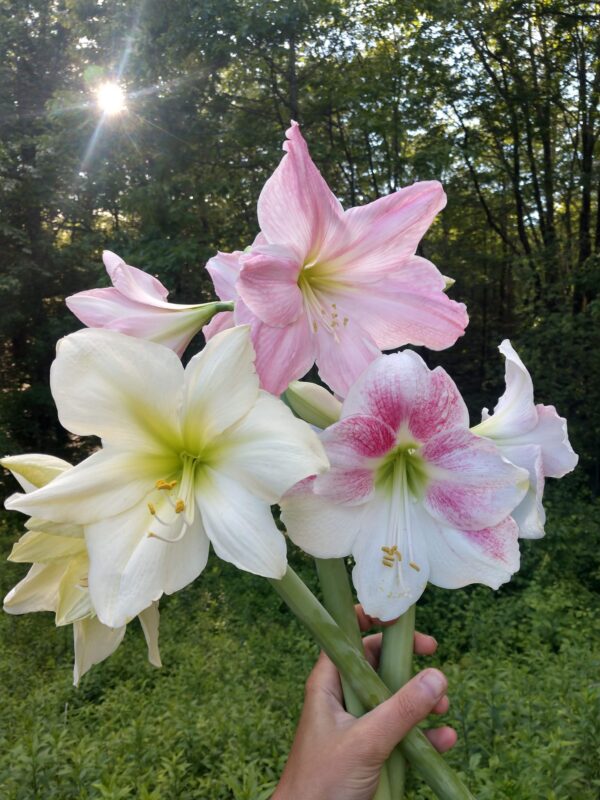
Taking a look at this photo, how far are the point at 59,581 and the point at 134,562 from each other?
20cm

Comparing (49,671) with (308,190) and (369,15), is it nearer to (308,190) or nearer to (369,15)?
(308,190)

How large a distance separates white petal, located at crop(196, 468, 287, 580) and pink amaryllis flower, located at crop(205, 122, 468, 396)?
0.12 metres

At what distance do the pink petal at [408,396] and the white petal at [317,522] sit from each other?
0.32ft

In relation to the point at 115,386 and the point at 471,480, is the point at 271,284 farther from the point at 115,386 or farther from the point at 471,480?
the point at 471,480

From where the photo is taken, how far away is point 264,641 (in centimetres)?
408

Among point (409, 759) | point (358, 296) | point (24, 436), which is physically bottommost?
point (24, 436)

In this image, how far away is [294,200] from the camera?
27.1 inches

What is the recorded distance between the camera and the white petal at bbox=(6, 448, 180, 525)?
62 cm

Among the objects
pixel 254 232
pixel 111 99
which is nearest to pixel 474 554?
pixel 254 232

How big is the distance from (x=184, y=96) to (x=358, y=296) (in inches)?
248

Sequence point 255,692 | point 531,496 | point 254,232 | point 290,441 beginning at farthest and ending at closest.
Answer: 1. point 254,232
2. point 255,692
3. point 531,496
4. point 290,441

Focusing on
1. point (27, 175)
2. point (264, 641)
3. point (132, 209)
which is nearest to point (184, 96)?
point (132, 209)

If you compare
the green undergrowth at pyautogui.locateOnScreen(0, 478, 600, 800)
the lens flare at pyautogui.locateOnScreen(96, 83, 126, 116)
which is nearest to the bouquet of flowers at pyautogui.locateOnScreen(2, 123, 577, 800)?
the green undergrowth at pyautogui.locateOnScreen(0, 478, 600, 800)

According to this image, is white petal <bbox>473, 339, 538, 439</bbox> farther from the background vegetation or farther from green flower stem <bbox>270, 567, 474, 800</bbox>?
the background vegetation
